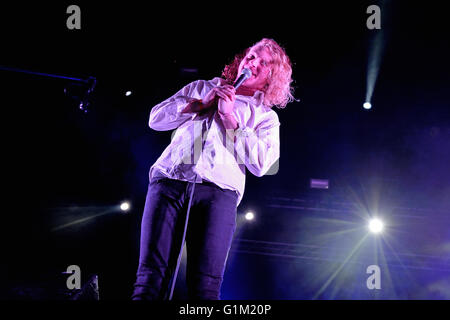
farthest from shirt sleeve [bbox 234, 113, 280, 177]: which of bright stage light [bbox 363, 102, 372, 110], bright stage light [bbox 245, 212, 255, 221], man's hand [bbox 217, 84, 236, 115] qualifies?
bright stage light [bbox 245, 212, 255, 221]

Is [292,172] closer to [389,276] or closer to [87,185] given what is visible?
[389,276]

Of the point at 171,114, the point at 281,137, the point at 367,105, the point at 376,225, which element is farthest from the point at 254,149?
the point at 376,225

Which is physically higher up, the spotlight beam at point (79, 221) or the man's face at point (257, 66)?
the man's face at point (257, 66)

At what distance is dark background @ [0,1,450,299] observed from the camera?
330cm

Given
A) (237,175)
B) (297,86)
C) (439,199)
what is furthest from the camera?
(439,199)

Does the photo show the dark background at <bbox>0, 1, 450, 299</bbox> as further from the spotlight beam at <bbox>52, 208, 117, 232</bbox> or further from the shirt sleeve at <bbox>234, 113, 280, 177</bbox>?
the shirt sleeve at <bbox>234, 113, 280, 177</bbox>

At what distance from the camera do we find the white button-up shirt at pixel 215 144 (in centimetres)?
125

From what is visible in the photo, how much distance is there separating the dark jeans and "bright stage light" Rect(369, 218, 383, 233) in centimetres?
475

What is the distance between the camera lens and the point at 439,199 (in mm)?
5121

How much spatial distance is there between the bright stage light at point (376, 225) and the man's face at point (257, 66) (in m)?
4.45

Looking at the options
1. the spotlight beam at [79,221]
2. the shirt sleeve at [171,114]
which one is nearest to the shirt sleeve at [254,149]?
the shirt sleeve at [171,114]

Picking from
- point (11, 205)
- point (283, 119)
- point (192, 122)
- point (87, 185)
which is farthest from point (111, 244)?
point (192, 122)

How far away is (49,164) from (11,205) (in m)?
0.73

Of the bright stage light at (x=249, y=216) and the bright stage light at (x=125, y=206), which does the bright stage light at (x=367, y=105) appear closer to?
the bright stage light at (x=249, y=216)
